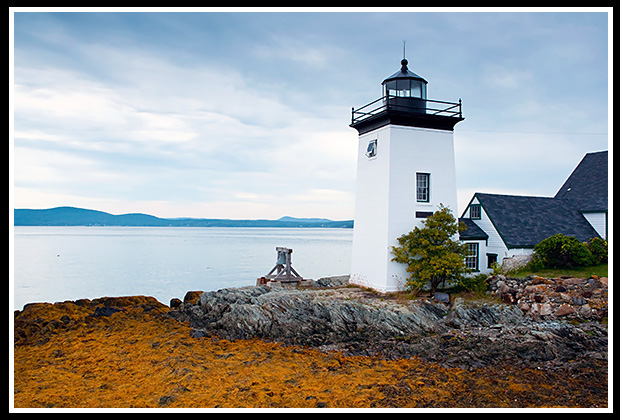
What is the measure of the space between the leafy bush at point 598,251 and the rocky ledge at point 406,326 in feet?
16.4

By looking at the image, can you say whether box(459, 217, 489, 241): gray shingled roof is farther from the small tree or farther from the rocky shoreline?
the rocky shoreline

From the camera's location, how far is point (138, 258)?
54594 mm

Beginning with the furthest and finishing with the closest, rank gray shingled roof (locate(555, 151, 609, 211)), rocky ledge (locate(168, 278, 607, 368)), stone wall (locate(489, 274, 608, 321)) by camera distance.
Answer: gray shingled roof (locate(555, 151, 609, 211)) → stone wall (locate(489, 274, 608, 321)) → rocky ledge (locate(168, 278, 607, 368))

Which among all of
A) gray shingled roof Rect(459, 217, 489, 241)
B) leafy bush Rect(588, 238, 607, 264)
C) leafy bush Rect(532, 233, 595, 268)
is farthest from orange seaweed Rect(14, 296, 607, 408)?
leafy bush Rect(588, 238, 607, 264)

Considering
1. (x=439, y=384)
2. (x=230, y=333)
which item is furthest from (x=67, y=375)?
(x=439, y=384)

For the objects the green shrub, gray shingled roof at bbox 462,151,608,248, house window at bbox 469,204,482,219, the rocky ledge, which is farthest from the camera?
house window at bbox 469,204,482,219

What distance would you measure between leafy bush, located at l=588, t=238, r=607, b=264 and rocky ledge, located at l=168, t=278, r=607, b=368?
Result: 5.00 metres

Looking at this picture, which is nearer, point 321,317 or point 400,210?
point 321,317

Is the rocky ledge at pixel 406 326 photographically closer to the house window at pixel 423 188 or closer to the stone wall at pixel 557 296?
the stone wall at pixel 557 296

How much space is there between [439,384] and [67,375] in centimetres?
764

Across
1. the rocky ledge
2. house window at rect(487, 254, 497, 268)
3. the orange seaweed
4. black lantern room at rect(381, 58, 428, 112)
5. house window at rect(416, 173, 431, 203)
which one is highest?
black lantern room at rect(381, 58, 428, 112)

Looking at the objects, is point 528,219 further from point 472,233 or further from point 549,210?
point 472,233

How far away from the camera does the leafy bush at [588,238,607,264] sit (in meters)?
17.4

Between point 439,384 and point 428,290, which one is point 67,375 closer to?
point 439,384
